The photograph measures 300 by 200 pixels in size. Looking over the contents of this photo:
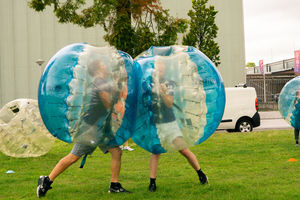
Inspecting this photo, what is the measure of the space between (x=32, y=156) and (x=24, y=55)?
20.3m

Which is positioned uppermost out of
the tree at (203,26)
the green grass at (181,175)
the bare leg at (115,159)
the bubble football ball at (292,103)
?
the tree at (203,26)

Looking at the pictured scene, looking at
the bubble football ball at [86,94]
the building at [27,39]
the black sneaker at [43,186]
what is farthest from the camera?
the building at [27,39]

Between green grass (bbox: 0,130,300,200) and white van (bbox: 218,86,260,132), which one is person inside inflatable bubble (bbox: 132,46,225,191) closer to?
green grass (bbox: 0,130,300,200)

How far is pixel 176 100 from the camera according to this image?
14.8ft

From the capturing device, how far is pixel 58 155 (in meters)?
9.21

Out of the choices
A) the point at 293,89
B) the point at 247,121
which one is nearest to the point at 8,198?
the point at 293,89

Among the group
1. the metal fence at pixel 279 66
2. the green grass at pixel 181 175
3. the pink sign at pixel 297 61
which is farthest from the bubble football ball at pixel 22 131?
the metal fence at pixel 279 66

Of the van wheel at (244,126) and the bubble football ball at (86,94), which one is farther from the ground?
the bubble football ball at (86,94)

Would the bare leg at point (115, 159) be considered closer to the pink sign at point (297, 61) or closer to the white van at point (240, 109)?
the white van at point (240, 109)

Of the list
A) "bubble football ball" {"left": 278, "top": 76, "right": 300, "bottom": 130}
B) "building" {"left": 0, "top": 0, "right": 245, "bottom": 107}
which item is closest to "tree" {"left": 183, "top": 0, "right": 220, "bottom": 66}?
"building" {"left": 0, "top": 0, "right": 245, "bottom": 107}

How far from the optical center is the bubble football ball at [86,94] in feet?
14.0

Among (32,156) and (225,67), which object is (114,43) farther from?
(225,67)

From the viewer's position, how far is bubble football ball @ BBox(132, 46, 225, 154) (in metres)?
4.54

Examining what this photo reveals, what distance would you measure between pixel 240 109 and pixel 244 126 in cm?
67
